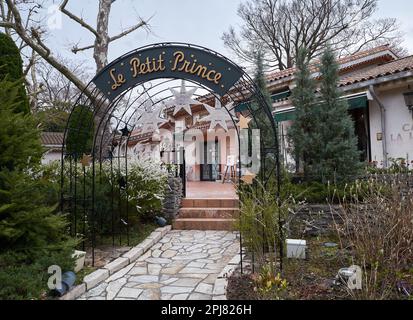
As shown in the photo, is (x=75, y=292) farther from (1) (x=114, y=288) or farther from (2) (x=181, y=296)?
(2) (x=181, y=296)

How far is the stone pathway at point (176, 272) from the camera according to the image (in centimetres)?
398

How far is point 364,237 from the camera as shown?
4016 millimetres

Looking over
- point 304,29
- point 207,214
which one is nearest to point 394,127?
point 207,214

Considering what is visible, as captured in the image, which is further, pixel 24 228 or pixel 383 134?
pixel 383 134

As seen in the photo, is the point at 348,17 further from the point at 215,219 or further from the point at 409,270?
the point at 409,270

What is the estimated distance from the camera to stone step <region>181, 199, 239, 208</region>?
321 inches

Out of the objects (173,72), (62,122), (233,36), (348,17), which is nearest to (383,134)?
(173,72)

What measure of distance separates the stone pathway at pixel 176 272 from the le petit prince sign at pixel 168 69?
2.82 metres

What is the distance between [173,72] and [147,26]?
996 cm

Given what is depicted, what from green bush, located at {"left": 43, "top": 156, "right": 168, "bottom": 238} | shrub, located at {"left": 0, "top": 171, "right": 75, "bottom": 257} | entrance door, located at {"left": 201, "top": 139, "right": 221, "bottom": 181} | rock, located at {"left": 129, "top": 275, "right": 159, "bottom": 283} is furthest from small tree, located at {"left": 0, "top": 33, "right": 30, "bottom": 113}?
entrance door, located at {"left": 201, "top": 139, "right": 221, "bottom": 181}

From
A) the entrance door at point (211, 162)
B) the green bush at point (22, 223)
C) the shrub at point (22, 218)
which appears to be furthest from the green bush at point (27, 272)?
the entrance door at point (211, 162)

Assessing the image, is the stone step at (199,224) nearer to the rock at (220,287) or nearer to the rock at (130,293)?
the rock at (220,287)

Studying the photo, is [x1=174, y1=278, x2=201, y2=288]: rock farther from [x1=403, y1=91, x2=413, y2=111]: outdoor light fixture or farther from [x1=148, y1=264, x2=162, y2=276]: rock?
[x1=403, y1=91, x2=413, y2=111]: outdoor light fixture
